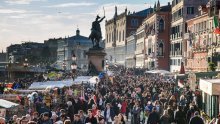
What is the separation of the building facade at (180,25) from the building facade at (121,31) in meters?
60.3

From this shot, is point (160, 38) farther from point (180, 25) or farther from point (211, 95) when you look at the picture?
point (211, 95)

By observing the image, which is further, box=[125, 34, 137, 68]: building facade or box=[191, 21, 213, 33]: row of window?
box=[125, 34, 137, 68]: building facade

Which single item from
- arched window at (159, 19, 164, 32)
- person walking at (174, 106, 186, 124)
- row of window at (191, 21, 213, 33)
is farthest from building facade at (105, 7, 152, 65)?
person walking at (174, 106, 186, 124)

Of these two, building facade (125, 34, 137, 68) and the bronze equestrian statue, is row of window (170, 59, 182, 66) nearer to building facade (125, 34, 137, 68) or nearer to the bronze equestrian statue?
the bronze equestrian statue

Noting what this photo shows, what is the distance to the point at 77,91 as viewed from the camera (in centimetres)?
3509

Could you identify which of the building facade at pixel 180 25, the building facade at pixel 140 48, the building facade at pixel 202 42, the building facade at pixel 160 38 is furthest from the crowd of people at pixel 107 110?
the building facade at pixel 140 48

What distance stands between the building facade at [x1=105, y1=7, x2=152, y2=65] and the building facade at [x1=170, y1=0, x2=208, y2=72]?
60.3m

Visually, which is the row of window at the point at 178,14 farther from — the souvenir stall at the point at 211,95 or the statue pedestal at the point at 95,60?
the souvenir stall at the point at 211,95

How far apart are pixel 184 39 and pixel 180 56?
272 cm

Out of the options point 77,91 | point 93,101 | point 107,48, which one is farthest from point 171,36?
point 107,48

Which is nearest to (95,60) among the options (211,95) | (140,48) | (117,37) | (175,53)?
(175,53)

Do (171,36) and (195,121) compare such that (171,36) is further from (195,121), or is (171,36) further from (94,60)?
(195,121)

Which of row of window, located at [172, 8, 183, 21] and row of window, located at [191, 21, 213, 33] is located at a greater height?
row of window, located at [172, 8, 183, 21]

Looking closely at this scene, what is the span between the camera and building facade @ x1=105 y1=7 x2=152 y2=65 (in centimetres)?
16275
